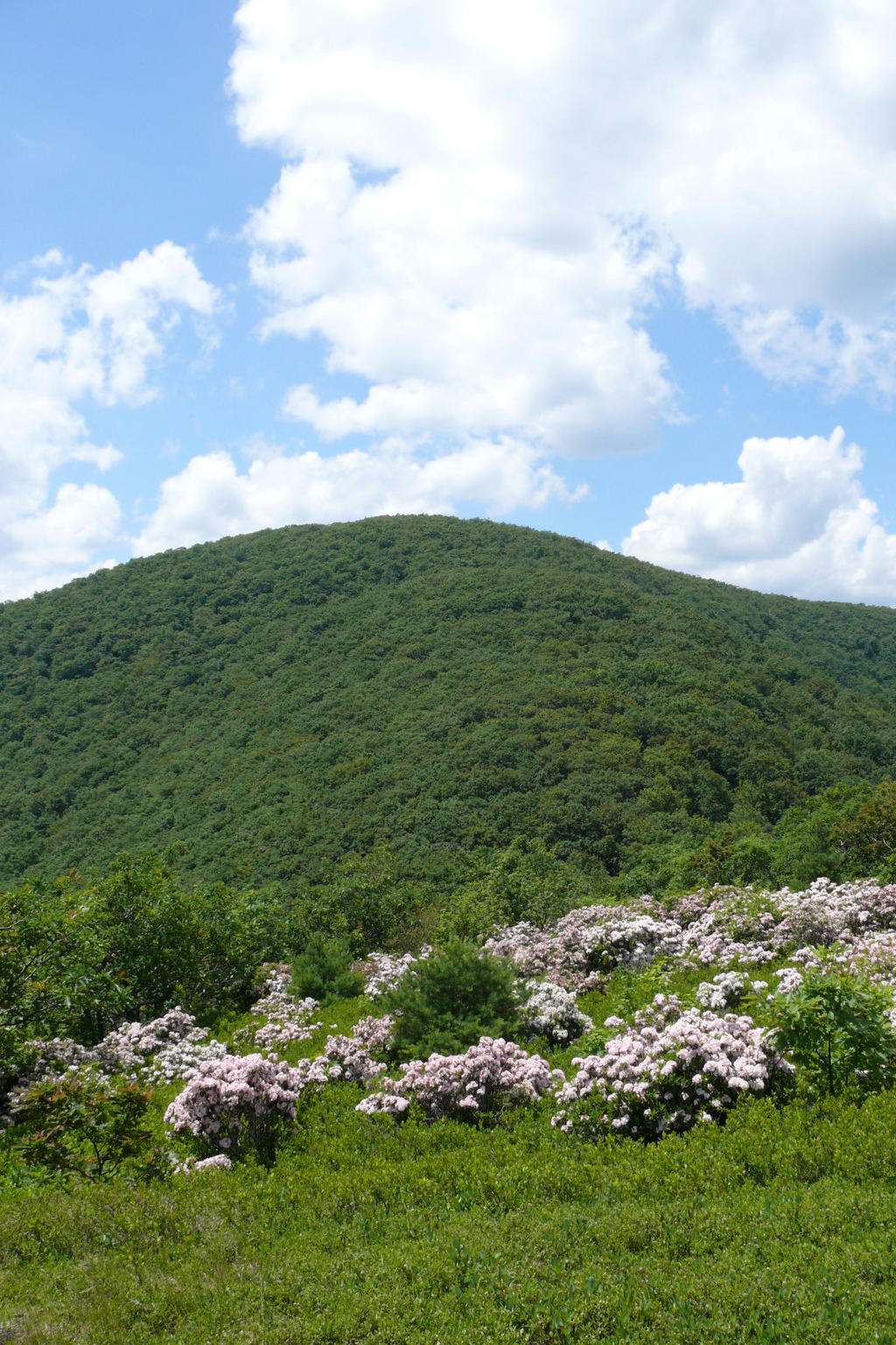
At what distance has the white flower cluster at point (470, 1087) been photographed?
30.0 ft

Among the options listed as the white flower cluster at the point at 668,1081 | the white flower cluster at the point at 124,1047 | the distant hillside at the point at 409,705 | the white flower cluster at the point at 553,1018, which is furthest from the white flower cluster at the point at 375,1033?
the distant hillside at the point at 409,705

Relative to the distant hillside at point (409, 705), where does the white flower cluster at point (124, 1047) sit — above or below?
below

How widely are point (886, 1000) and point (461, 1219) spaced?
5138 millimetres

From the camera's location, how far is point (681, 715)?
59.4 metres


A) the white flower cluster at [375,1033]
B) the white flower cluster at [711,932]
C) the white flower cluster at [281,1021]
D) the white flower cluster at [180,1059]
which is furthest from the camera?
the white flower cluster at [711,932]

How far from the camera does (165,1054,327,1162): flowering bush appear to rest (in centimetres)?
861

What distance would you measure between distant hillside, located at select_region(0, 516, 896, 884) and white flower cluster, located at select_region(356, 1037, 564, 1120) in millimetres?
32769

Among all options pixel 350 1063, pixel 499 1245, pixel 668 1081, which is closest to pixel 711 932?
pixel 668 1081

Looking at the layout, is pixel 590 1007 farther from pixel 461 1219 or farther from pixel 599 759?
pixel 599 759

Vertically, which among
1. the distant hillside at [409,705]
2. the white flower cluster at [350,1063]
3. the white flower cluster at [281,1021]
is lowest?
the white flower cluster at [281,1021]

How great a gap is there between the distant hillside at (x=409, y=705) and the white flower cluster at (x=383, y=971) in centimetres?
2522

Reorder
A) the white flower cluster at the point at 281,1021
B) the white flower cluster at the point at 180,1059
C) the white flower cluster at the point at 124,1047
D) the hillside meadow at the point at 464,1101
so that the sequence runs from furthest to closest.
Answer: the white flower cluster at the point at 281,1021 < the white flower cluster at the point at 124,1047 < the white flower cluster at the point at 180,1059 < the hillside meadow at the point at 464,1101

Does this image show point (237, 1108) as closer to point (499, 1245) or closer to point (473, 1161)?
point (473, 1161)

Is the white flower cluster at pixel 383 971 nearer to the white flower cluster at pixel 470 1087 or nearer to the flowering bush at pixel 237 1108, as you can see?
the white flower cluster at pixel 470 1087
